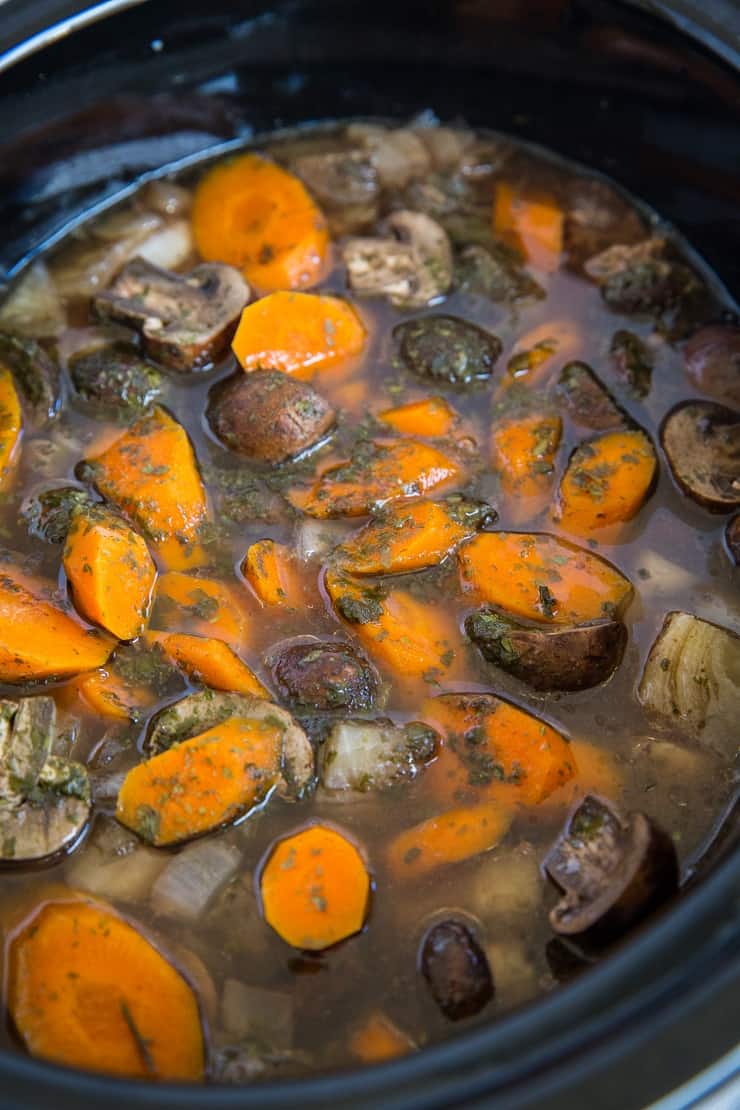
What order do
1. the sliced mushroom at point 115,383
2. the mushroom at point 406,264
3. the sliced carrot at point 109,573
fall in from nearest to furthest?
the sliced carrot at point 109,573
the sliced mushroom at point 115,383
the mushroom at point 406,264

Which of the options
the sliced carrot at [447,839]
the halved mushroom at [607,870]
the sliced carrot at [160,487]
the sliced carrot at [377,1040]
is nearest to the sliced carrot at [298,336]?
the sliced carrot at [160,487]

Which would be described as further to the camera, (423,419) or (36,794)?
(423,419)

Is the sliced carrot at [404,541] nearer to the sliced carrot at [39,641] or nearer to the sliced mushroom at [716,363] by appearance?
the sliced carrot at [39,641]

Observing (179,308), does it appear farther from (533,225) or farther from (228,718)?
(228,718)

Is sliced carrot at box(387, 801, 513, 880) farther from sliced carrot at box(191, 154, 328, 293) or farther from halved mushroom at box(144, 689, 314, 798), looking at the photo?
sliced carrot at box(191, 154, 328, 293)

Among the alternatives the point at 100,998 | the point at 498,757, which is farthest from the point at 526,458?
the point at 100,998

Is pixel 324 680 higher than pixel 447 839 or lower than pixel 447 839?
higher
